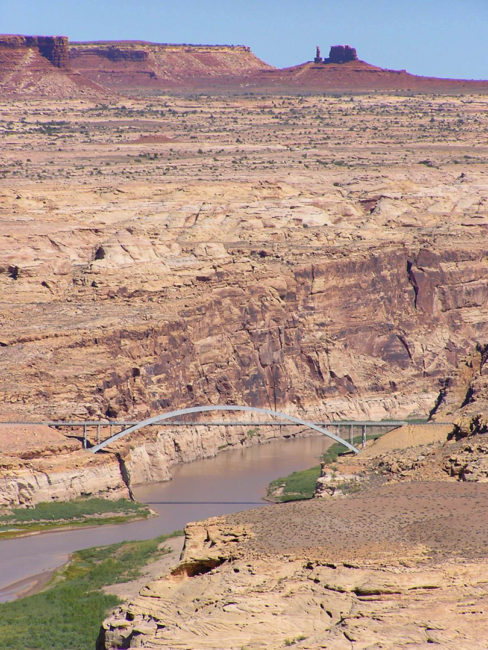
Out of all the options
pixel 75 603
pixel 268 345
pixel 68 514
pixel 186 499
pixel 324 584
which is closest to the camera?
pixel 324 584

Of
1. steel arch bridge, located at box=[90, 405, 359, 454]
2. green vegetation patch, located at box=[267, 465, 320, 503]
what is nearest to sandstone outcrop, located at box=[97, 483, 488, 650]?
green vegetation patch, located at box=[267, 465, 320, 503]

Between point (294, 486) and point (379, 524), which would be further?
point (294, 486)

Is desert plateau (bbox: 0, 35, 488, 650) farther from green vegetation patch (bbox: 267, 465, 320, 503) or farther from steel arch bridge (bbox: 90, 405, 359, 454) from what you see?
green vegetation patch (bbox: 267, 465, 320, 503)

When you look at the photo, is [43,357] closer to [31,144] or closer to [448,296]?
[448,296]

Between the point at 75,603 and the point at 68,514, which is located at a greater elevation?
the point at 75,603

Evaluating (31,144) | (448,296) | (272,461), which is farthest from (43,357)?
(31,144)

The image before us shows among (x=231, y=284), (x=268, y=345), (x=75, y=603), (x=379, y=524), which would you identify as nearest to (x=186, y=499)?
(x=268, y=345)

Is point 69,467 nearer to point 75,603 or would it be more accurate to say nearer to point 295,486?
point 295,486

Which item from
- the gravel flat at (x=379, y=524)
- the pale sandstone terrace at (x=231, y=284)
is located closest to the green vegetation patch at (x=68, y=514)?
the pale sandstone terrace at (x=231, y=284)
